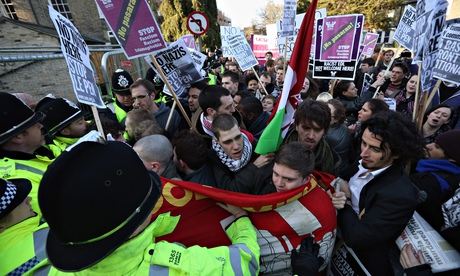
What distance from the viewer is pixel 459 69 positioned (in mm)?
2994

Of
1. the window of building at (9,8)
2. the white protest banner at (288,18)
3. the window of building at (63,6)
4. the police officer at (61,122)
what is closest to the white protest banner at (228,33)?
the white protest banner at (288,18)

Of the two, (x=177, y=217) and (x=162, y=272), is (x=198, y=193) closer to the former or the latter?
(x=177, y=217)

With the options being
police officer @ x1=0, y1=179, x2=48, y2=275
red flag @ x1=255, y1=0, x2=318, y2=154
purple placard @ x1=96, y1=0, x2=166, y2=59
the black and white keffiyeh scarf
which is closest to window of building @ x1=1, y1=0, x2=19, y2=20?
purple placard @ x1=96, y1=0, x2=166, y2=59

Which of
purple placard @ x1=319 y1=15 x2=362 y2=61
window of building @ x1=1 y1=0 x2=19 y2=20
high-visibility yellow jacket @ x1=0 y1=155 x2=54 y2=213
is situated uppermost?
window of building @ x1=1 y1=0 x2=19 y2=20

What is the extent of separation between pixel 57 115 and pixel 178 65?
1653 millimetres

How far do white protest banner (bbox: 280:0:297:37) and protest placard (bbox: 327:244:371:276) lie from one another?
4.29 meters

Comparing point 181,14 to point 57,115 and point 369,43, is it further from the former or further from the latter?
point 57,115

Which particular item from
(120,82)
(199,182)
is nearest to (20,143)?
(199,182)

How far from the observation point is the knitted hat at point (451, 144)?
214 centimetres

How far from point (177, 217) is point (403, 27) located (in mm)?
5974

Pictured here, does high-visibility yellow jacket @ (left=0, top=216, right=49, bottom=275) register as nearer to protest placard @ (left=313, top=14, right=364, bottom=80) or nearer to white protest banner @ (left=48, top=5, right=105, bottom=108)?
white protest banner @ (left=48, top=5, right=105, bottom=108)

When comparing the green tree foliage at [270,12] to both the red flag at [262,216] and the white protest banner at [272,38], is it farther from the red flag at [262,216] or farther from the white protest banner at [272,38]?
the red flag at [262,216]

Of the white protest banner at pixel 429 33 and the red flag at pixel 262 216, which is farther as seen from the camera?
the white protest banner at pixel 429 33

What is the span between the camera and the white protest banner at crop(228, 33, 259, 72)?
610 cm
